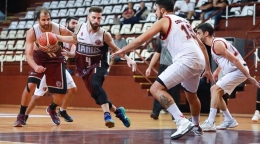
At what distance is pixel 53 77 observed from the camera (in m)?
9.24

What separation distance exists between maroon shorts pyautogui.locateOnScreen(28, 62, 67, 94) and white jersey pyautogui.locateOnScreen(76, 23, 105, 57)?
0.83 meters

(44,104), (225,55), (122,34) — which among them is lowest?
(44,104)

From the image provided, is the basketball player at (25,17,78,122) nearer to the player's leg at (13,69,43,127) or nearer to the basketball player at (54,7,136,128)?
the player's leg at (13,69,43,127)

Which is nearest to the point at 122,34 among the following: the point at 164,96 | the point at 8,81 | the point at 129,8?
the point at 129,8

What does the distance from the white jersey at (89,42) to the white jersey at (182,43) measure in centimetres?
142

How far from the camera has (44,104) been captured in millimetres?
18344

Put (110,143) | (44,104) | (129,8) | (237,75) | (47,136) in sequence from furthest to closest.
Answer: (129,8), (44,104), (237,75), (47,136), (110,143)

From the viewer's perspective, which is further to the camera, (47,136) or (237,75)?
(237,75)

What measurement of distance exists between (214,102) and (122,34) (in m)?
10.4

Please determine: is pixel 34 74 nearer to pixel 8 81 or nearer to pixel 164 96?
pixel 164 96

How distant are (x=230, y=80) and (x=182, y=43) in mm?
2048

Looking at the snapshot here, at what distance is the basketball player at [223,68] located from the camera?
8.59 meters

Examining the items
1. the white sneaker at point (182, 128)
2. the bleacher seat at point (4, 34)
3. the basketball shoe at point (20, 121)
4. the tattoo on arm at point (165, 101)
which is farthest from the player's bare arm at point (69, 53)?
the bleacher seat at point (4, 34)

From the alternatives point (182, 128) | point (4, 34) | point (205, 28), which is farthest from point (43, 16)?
point (4, 34)
